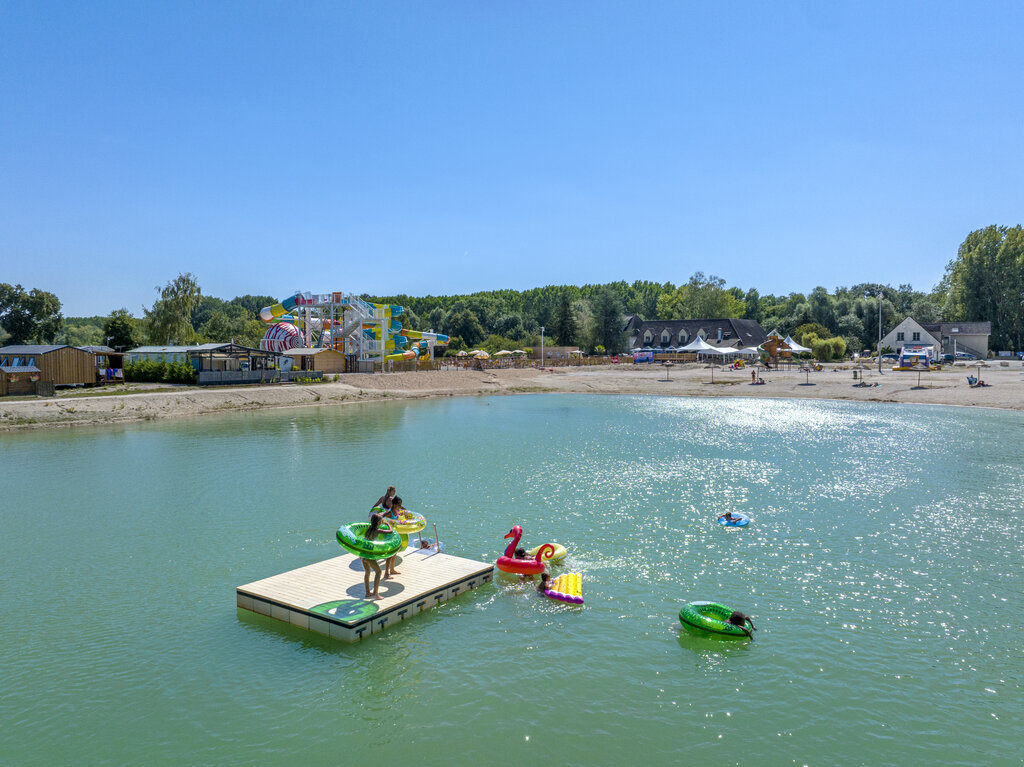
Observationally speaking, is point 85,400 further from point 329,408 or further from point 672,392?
point 672,392

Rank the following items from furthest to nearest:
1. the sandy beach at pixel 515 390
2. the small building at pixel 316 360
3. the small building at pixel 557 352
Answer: the small building at pixel 557 352 < the small building at pixel 316 360 < the sandy beach at pixel 515 390

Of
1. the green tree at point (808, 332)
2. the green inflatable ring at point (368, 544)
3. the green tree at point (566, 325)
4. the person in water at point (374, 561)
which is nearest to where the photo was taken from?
the green inflatable ring at point (368, 544)

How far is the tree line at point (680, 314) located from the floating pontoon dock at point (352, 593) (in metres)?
71.0

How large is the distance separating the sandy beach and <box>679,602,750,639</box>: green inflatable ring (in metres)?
47.2

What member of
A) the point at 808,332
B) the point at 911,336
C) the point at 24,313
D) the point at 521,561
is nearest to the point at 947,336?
the point at 911,336

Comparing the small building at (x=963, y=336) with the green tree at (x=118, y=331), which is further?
the small building at (x=963, y=336)

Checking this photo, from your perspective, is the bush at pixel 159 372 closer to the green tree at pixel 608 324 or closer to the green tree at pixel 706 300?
the green tree at pixel 608 324

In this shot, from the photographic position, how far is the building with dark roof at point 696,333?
115 m

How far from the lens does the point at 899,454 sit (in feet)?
109

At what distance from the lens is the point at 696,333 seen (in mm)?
117562

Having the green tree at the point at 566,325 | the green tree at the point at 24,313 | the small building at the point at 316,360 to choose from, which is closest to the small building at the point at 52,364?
the small building at the point at 316,360

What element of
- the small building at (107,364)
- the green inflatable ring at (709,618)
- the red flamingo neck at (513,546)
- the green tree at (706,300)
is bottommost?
the green inflatable ring at (709,618)

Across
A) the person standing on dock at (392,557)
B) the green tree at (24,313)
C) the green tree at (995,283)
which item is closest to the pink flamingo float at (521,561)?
the person standing on dock at (392,557)

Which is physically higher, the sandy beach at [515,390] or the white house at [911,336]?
the white house at [911,336]
